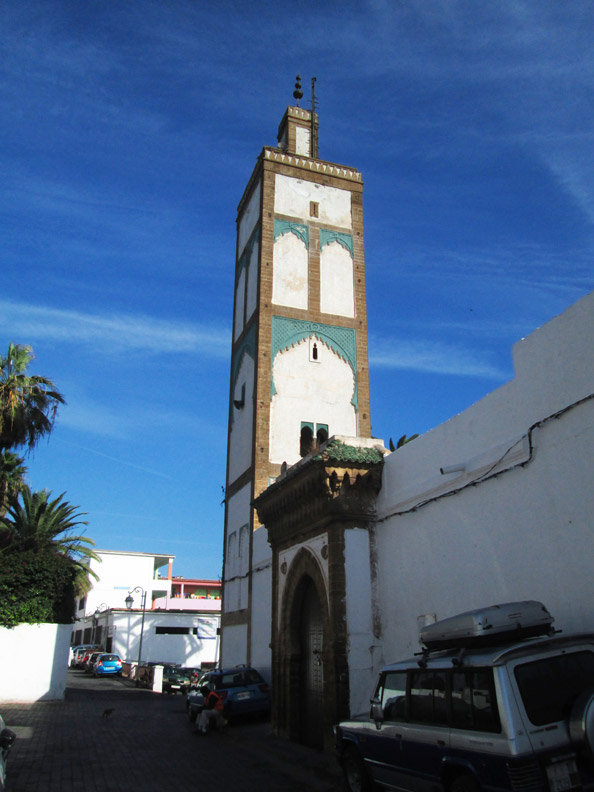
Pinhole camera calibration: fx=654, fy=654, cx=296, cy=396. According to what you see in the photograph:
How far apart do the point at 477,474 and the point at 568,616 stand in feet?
8.25

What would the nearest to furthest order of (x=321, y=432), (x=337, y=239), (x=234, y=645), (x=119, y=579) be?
(x=234, y=645), (x=321, y=432), (x=337, y=239), (x=119, y=579)

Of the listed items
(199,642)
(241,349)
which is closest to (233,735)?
(241,349)

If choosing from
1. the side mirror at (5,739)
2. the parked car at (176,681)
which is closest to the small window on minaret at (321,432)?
the parked car at (176,681)

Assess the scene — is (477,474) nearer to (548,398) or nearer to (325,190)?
(548,398)

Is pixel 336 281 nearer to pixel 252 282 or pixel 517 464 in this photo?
pixel 252 282

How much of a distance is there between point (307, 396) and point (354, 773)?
15531 mm

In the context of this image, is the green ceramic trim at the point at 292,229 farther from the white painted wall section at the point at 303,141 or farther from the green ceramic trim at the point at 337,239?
the white painted wall section at the point at 303,141

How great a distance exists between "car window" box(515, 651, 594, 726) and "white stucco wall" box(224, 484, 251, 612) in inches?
633

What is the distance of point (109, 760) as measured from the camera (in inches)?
421

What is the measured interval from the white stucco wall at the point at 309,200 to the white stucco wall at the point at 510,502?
52.7 ft

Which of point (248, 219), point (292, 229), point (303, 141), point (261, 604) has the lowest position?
point (261, 604)

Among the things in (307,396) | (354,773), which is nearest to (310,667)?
(354,773)

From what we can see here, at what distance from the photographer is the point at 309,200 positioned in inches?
1011

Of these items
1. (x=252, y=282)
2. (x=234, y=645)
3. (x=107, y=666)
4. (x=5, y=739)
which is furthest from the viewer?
(x=107, y=666)
